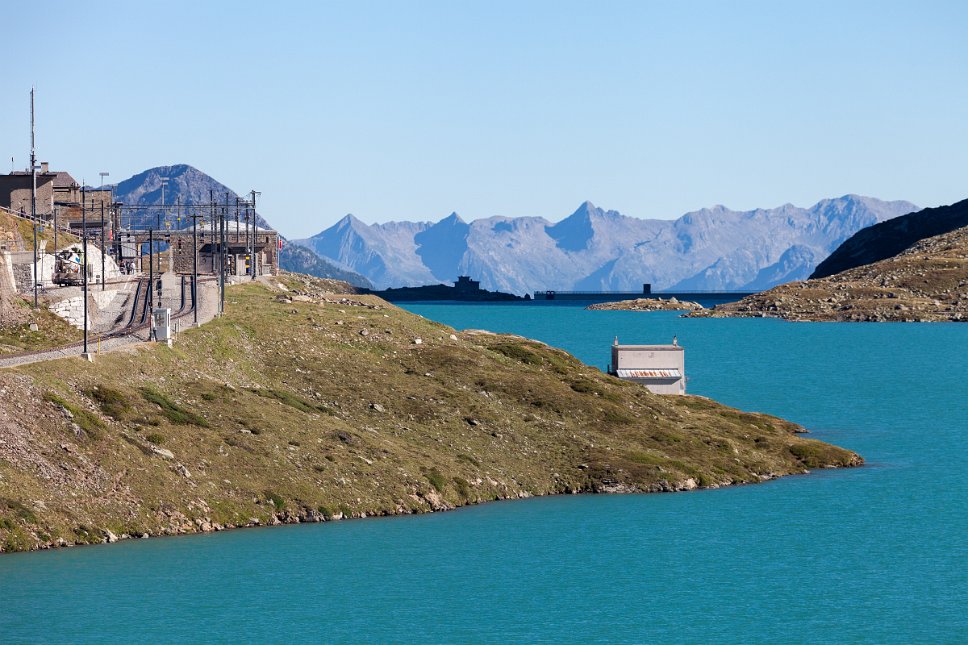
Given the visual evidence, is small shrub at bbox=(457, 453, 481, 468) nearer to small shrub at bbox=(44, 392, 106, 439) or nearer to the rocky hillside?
the rocky hillside

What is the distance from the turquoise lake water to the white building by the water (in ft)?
90.9

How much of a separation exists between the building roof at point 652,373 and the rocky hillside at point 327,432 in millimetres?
3964

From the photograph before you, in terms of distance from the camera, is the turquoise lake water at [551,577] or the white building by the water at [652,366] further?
the white building by the water at [652,366]

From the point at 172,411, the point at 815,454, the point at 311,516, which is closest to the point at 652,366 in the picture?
the point at 815,454

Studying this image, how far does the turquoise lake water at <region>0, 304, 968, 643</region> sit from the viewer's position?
61406mm

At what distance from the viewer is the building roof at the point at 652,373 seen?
12232 cm

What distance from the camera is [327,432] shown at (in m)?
87.5

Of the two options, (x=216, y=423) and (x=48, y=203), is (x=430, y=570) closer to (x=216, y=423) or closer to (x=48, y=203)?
(x=216, y=423)

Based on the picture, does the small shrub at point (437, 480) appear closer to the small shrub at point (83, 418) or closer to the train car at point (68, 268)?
the small shrub at point (83, 418)

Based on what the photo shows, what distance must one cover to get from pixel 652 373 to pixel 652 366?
91cm

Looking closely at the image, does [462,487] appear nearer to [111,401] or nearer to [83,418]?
[111,401]

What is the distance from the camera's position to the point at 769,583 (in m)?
72.2

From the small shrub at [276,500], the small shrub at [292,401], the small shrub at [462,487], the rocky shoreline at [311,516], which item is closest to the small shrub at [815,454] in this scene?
the rocky shoreline at [311,516]

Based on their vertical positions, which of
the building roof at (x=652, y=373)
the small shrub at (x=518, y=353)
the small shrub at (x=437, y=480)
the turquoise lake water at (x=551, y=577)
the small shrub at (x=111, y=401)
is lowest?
the turquoise lake water at (x=551, y=577)
